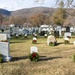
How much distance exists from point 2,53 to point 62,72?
12.0 feet

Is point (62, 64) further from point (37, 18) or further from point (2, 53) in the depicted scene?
point (37, 18)

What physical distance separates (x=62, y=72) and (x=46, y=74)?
0.71 meters

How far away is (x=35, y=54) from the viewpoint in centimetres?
1137

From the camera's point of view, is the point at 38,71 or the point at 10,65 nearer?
the point at 38,71

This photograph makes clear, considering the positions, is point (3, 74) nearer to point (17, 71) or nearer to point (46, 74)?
point (17, 71)

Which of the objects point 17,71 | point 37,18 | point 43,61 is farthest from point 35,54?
point 37,18

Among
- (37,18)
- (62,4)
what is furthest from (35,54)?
(37,18)

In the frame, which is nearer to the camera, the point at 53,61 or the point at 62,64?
the point at 62,64

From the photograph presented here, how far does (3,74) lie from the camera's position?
9062 millimetres

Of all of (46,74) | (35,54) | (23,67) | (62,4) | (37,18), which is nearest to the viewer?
(46,74)

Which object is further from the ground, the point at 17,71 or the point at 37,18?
the point at 37,18

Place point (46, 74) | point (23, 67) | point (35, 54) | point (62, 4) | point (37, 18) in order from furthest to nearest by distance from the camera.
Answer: point (37, 18), point (62, 4), point (35, 54), point (23, 67), point (46, 74)

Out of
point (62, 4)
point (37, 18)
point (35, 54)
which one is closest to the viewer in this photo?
point (35, 54)

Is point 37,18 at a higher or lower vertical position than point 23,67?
higher
